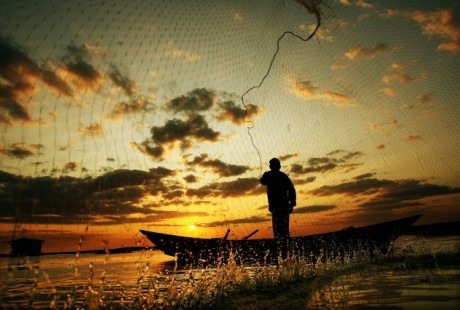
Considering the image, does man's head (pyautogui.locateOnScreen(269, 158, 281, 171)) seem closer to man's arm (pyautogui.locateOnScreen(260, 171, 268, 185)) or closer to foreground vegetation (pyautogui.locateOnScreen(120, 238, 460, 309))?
man's arm (pyautogui.locateOnScreen(260, 171, 268, 185))

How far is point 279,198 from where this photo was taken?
1177 centimetres

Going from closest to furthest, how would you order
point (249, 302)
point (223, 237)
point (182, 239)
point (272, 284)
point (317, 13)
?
point (249, 302) < point (272, 284) < point (317, 13) < point (223, 237) < point (182, 239)

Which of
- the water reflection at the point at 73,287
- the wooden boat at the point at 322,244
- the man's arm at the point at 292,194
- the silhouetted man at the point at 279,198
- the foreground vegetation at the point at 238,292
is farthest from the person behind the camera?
the wooden boat at the point at 322,244

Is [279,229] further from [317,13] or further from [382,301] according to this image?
[317,13]

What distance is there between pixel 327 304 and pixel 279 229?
6.68 metres

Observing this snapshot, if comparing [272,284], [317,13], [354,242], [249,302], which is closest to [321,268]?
[354,242]

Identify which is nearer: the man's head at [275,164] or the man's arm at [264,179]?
the man's arm at [264,179]

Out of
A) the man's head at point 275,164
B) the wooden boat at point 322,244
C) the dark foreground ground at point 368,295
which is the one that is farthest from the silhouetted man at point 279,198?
the dark foreground ground at point 368,295

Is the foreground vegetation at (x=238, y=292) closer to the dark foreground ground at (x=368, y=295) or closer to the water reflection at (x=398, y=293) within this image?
the dark foreground ground at (x=368, y=295)

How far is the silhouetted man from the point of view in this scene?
11.7 metres

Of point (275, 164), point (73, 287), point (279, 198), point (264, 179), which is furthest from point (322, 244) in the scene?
point (73, 287)

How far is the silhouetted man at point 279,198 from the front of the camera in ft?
38.5

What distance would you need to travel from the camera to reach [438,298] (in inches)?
197

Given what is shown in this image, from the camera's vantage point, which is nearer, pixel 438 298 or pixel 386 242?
pixel 438 298
